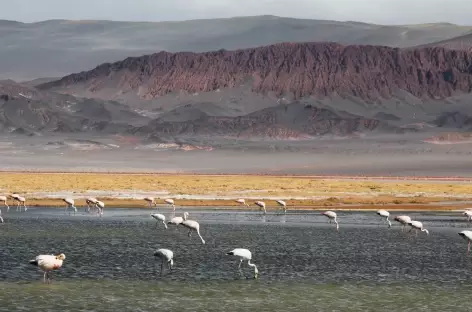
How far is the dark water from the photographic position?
26.9m

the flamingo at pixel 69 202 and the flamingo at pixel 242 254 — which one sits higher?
the flamingo at pixel 242 254

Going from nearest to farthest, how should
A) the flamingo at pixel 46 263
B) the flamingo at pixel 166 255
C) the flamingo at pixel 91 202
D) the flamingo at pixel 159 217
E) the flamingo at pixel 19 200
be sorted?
the flamingo at pixel 46 263
the flamingo at pixel 166 255
the flamingo at pixel 159 217
the flamingo at pixel 91 202
the flamingo at pixel 19 200

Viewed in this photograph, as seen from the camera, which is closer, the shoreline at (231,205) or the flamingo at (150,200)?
the flamingo at (150,200)

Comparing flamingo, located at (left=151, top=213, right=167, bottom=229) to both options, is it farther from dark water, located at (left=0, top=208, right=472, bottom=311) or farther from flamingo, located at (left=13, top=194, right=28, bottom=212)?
flamingo, located at (left=13, top=194, right=28, bottom=212)

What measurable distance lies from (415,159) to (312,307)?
168m

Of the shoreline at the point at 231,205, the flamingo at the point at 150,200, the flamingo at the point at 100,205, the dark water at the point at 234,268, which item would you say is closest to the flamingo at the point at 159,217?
the dark water at the point at 234,268

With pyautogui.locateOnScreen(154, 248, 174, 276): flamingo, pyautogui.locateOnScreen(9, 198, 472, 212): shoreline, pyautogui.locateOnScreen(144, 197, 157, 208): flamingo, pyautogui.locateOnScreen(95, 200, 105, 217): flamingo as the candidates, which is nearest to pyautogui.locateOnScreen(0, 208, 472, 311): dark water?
pyautogui.locateOnScreen(154, 248, 174, 276): flamingo

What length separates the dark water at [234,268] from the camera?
88.2ft

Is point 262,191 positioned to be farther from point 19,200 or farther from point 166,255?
point 166,255

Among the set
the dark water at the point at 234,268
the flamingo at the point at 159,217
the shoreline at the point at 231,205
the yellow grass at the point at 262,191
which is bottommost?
the yellow grass at the point at 262,191

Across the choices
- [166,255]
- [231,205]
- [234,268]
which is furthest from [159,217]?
[231,205]

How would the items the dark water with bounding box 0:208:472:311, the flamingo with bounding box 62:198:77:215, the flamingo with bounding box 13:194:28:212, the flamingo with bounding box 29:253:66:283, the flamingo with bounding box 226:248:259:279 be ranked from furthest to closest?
the flamingo with bounding box 13:194:28:212 < the flamingo with bounding box 62:198:77:215 < the flamingo with bounding box 226:248:259:279 < the flamingo with bounding box 29:253:66:283 < the dark water with bounding box 0:208:472:311

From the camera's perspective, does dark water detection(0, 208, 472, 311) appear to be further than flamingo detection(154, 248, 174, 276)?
No

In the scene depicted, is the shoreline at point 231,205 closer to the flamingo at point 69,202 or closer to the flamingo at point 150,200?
the flamingo at point 150,200
